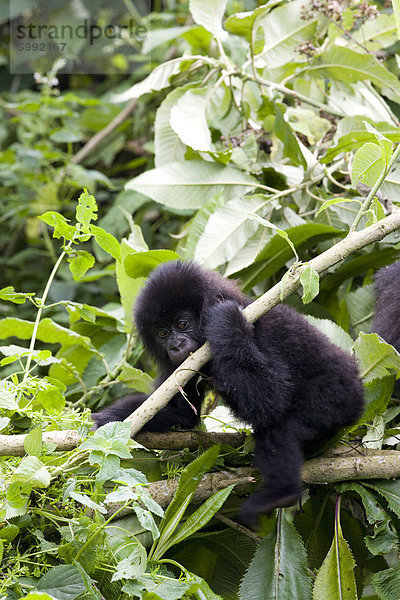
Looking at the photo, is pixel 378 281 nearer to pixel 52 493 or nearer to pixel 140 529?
pixel 140 529

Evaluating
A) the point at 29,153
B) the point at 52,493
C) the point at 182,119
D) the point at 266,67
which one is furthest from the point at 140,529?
the point at 29,153

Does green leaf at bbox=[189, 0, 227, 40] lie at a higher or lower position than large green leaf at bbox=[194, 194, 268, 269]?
higher

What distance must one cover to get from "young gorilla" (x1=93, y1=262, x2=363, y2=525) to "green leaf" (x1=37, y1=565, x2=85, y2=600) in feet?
2.18

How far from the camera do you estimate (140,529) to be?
257cm

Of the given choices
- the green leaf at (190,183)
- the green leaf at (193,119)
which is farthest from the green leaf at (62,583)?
the green leaf at (193,119)

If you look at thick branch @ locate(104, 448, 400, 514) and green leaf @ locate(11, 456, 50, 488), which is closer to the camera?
green leaf @ locate(11, 456, 50, 488)

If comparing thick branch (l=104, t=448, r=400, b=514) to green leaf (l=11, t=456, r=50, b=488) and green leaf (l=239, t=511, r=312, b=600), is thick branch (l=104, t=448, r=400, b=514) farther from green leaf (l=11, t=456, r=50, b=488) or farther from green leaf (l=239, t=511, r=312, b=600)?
green leaf (l=11, t=456, r=50, b=488)

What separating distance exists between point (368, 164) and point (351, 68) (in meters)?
1.92

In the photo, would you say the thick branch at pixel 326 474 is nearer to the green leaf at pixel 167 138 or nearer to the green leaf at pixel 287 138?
the green leaf at pixel 287 138

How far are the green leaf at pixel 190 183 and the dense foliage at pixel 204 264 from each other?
0.01m

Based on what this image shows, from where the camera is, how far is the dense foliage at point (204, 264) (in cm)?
227

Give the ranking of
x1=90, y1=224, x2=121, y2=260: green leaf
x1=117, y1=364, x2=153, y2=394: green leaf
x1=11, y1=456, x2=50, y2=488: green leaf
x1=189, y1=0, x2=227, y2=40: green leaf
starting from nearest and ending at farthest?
x1=11, y1=456, x2=50, y2=488: green leaf → x1=90, y1=224, x2=121, y2=260: green leaf → x1=117, y1=364, x2=153, y2=394: green leaf → x1=189, y1=0, x2=227, y2=40: green leaf

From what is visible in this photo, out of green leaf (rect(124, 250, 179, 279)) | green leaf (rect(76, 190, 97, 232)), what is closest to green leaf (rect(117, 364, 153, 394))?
green leaf (rect(124, 250, 179, 279))

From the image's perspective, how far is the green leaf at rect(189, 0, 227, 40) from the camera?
4.30 meters
